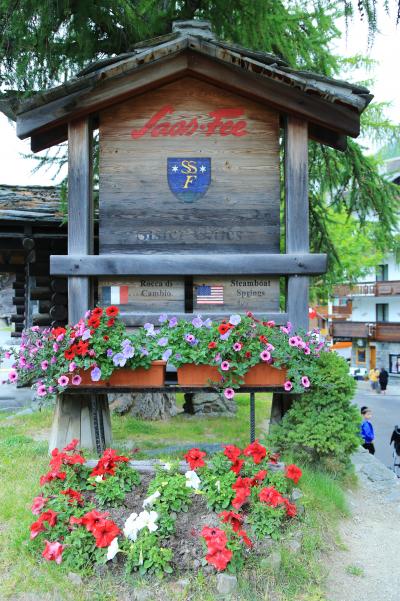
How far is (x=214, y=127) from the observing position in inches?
195

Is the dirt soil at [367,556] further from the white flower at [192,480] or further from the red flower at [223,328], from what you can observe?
the red flower at [223,328]

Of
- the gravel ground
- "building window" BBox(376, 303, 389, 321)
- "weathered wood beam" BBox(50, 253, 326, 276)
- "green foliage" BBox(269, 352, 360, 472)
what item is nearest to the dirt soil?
the gravel ground

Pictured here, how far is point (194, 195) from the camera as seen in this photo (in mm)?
4914

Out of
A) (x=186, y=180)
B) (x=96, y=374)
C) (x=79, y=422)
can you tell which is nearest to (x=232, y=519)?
(x=96, y=374)

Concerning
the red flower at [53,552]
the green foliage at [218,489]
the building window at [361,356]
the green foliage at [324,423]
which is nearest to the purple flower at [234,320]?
the green foliage at [324,423]

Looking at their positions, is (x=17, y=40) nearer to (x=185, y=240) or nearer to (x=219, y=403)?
(x=185, y=240)

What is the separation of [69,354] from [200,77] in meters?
2.75

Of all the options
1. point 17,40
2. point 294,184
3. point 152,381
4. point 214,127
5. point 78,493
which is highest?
point 17,40

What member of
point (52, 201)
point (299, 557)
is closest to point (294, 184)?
point (299, 557)

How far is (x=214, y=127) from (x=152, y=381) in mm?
2384

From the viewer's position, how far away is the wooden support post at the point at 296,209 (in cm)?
485

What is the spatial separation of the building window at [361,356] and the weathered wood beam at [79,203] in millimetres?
32474

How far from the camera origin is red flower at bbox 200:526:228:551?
10.3ft

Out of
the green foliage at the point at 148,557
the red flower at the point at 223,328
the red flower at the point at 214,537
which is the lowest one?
the green foliage at the point at 148,557
